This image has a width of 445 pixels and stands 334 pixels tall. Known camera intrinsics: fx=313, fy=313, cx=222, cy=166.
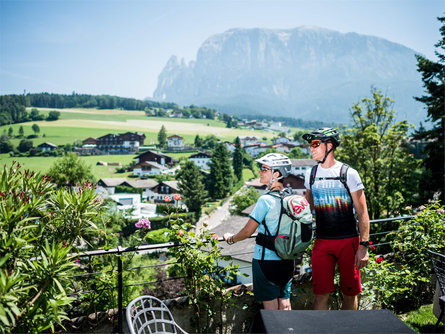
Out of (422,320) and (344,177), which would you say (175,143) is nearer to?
(422,320)

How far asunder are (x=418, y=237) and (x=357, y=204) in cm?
226

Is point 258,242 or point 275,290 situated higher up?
point 258,242

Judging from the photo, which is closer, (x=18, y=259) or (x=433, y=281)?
(x=18, y=259)

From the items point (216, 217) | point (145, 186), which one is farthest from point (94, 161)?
point (216, 217)

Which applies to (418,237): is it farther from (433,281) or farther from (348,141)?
(348,141)

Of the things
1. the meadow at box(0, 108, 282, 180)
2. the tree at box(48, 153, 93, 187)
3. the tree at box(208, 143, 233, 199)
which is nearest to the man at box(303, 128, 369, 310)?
the tree at box(48, 153, 93, 187)

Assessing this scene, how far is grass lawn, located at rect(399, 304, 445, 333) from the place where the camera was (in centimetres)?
382

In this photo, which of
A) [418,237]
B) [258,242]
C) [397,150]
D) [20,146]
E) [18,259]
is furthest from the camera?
[20,146]

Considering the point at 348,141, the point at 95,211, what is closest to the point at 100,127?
the point at 348,141

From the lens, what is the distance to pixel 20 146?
120 metres

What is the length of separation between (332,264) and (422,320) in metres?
2.11

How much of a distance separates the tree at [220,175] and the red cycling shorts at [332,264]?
79.7 m

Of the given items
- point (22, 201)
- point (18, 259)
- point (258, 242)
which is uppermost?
point (22, 201)

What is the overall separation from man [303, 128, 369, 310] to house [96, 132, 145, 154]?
147 metres
